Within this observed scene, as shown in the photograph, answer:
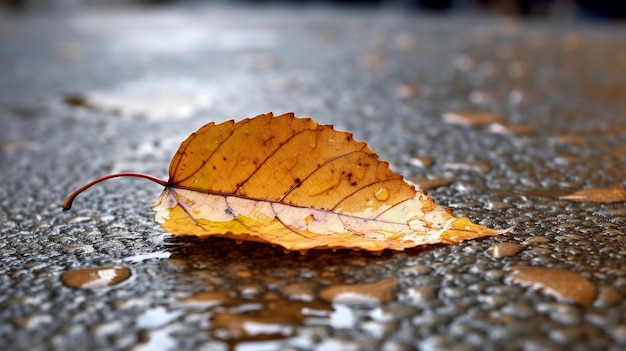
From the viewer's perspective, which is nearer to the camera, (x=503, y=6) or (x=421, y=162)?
(x=421, y=162)

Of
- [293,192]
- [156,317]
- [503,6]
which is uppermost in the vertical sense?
[503,6]

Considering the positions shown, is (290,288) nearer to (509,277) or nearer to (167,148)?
(509,277)

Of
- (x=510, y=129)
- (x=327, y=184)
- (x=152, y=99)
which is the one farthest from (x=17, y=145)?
(x=510, y=129)

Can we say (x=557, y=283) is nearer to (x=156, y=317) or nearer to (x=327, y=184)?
(x=327, y=184)

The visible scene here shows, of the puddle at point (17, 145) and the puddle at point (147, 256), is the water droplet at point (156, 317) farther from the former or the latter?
the puddle at point (17, 145)

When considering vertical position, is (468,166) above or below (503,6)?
below

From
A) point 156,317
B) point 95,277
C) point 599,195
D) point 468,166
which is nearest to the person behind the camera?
point 156,317

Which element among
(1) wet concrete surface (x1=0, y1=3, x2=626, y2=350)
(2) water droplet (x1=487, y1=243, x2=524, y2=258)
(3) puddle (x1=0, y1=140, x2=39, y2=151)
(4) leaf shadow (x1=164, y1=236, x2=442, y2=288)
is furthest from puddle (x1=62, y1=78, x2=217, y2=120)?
(2) water droplet (x1=487, y1=243, x2=524, y2=258)

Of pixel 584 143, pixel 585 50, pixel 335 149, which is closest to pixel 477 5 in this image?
pixel 585 50
